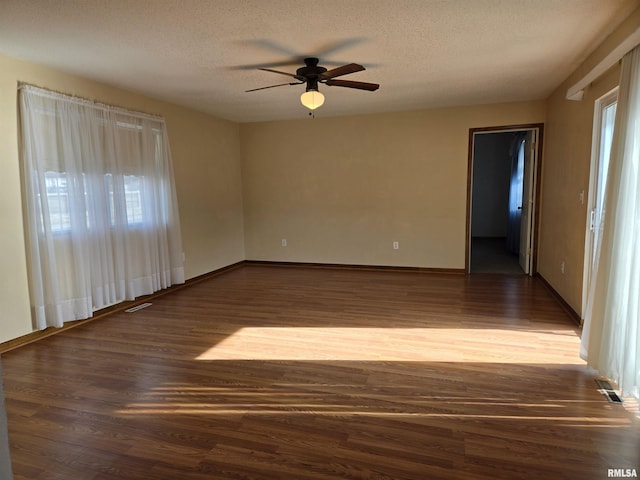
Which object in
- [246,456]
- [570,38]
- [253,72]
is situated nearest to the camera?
[246,456]

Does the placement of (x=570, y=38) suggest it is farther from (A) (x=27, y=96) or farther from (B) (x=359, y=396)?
(A) (x=27, y=96)

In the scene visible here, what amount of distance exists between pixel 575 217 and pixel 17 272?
5.12 meters

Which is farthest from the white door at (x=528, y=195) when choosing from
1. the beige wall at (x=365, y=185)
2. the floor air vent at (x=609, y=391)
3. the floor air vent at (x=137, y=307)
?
the floor air vent at (x=137, y=307)

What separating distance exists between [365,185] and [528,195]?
235 centimetres

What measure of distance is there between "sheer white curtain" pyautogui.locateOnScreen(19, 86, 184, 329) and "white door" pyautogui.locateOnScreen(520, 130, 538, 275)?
16.0 feet

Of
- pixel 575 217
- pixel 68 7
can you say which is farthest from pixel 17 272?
pixel 575 217

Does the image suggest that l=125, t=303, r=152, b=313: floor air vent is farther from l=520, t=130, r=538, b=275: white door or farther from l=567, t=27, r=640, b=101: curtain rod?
l=520, t=130, r=538, b=275: white door

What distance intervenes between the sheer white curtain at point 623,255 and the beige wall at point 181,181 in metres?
4.44

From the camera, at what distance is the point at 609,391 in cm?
241

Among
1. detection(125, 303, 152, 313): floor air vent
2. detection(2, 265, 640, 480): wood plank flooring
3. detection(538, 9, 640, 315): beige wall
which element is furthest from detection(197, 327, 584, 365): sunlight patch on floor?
detection(125, 303, 152, 313): floor air vent

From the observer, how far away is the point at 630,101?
7.60 feet

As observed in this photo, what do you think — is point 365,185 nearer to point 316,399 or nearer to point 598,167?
point 598,167

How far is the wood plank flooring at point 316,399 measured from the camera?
182 cm

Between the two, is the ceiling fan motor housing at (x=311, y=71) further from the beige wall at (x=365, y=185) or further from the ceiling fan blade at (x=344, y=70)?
the beige wall at (x=365, y=185)
